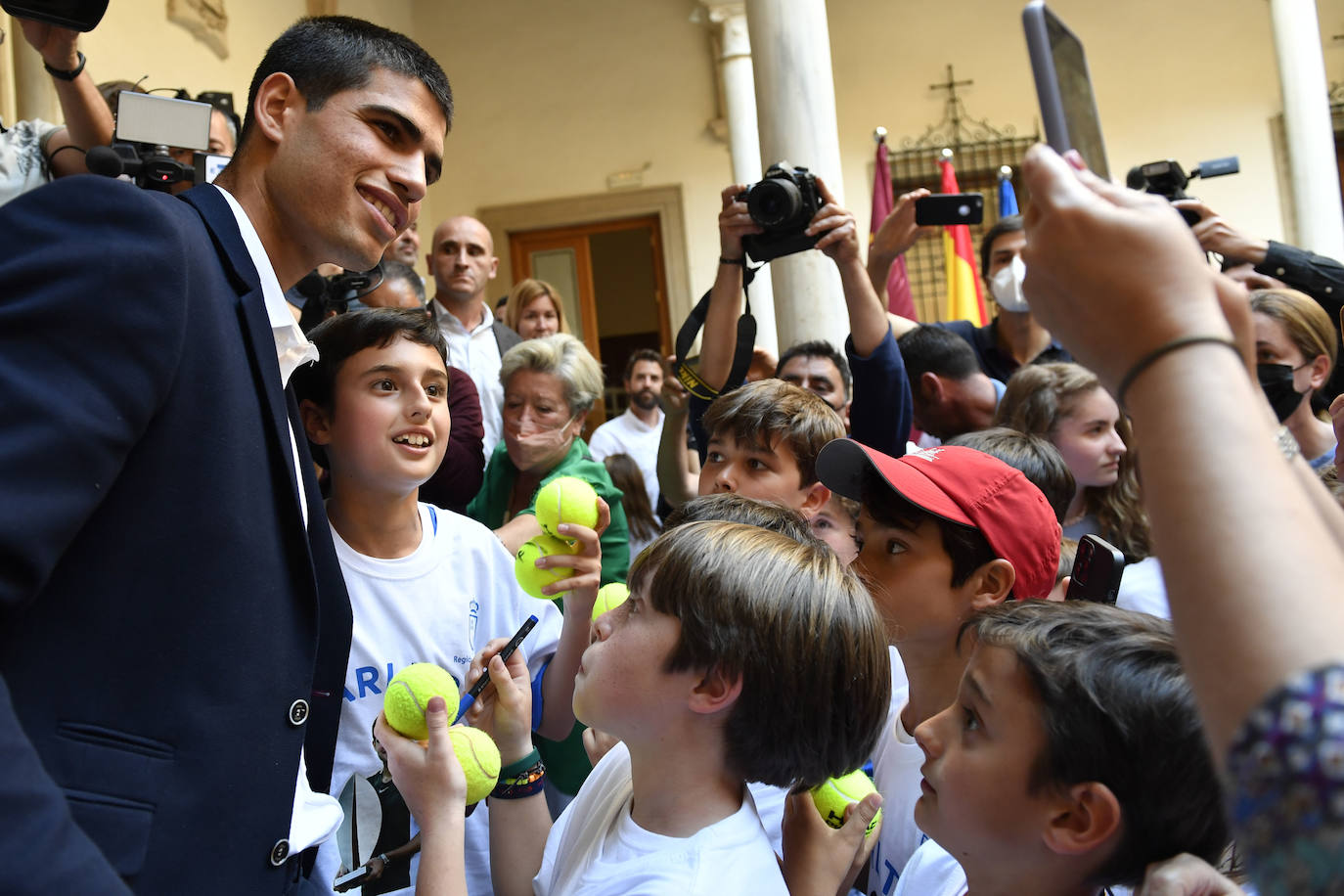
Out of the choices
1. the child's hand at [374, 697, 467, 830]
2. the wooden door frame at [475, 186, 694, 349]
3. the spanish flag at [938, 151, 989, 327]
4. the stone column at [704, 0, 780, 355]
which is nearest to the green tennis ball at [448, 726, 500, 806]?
the child's hand at [374, 697, 467, 830]

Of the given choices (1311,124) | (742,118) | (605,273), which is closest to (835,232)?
(742,118)

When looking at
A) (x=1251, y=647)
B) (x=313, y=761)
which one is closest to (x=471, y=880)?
(x=313, y=761)

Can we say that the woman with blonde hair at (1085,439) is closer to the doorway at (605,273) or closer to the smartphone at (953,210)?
the smartphone at (953,210)

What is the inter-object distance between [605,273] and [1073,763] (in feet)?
32.1

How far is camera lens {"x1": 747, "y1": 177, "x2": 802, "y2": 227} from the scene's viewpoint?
2.81m

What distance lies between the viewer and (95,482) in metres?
0.95

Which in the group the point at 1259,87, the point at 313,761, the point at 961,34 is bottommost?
the point at 313,761

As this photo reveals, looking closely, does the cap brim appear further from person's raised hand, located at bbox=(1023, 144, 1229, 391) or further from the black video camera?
the black video camera

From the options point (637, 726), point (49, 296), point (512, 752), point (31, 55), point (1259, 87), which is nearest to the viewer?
point (49, 296)

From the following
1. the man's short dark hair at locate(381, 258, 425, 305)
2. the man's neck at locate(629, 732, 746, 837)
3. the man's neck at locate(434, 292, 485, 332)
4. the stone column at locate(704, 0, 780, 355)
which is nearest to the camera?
the man's neck at locate(629, 732, 746, 837)

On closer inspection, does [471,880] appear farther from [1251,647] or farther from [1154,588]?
[1251,647]

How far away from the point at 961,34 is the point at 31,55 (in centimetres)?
830

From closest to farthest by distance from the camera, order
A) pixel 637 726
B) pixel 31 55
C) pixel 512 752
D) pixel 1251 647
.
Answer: pixel 1251 647 < pixel 637 726 < pixel 512 752 < pixel 31 55

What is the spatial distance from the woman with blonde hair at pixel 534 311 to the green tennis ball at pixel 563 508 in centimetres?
325
